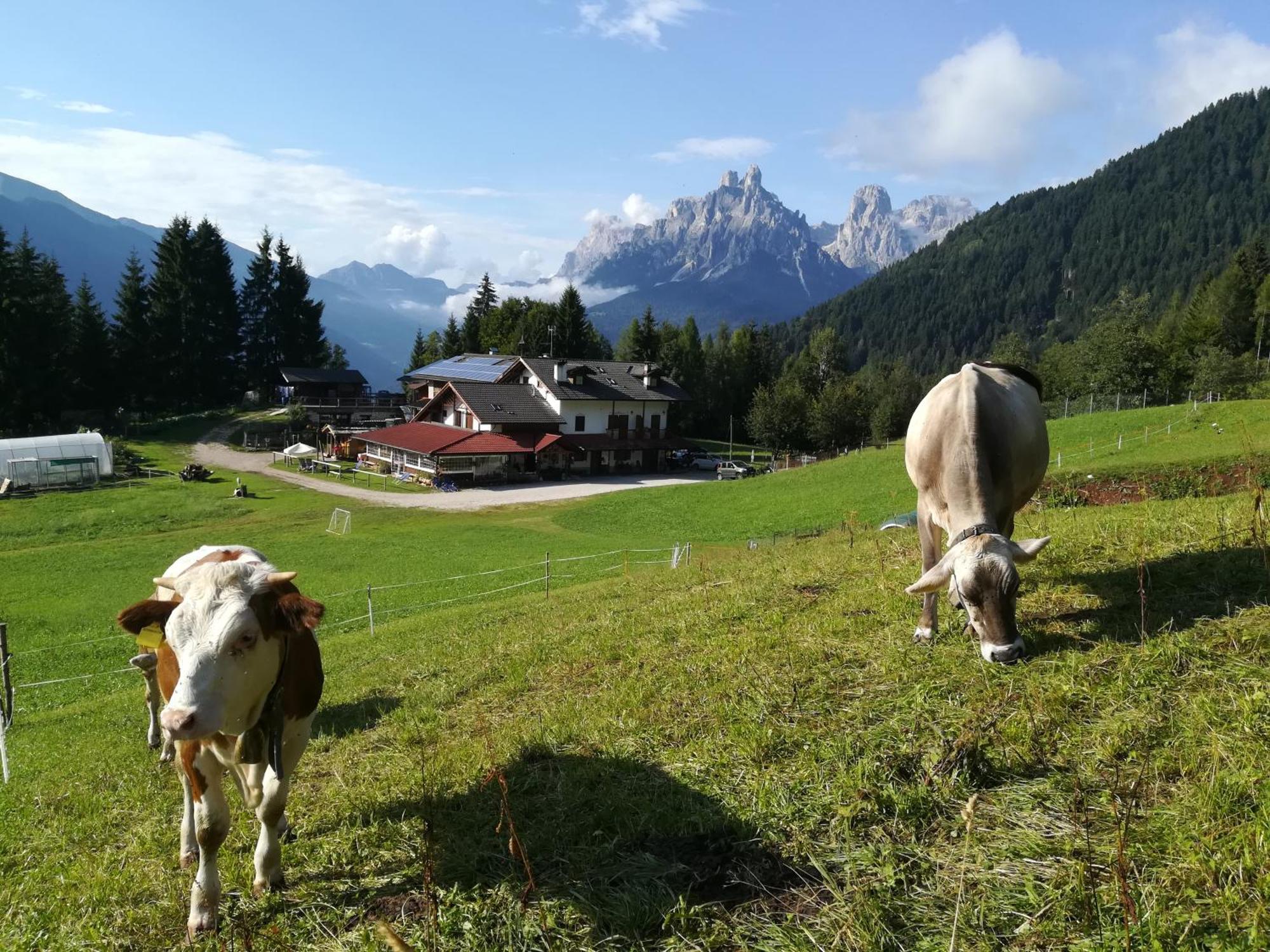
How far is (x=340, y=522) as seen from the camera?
36.0 meters

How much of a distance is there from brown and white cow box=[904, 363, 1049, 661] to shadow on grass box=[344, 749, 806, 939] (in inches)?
98.1

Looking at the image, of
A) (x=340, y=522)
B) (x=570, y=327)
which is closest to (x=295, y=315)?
(x=570, y=327)

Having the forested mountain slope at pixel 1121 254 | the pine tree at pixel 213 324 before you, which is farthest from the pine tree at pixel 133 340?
the forested mountain slope at pixel 1121 254

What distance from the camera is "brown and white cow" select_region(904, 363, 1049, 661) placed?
561 cm

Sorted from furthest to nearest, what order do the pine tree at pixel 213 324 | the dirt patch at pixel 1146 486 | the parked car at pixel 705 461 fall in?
the pine tree at pixel 213 324, the parked car at pixel 705 461, the dirt patch at pixel 1146 486

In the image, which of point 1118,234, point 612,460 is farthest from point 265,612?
point 1118,234

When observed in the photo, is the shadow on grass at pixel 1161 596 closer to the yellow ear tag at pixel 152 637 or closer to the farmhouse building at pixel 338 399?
the yellow ear tag at pixel 152 637

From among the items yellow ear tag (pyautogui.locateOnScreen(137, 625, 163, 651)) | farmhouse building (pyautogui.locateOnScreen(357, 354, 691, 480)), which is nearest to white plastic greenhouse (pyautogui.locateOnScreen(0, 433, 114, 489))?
farmhouse building (pyautogui.locateOnScreen(357, 354, 691, 480))

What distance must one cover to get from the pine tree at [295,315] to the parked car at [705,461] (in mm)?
51123

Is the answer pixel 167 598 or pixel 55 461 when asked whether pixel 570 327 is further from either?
pixel 167 598

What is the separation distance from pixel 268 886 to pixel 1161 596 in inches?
315

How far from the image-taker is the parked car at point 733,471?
5681 cm

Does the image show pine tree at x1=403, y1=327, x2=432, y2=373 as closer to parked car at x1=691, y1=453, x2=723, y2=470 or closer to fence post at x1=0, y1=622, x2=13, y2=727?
parked car at x1=691, y1=453, x2=723, y2=470

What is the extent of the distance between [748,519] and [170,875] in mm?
30600
